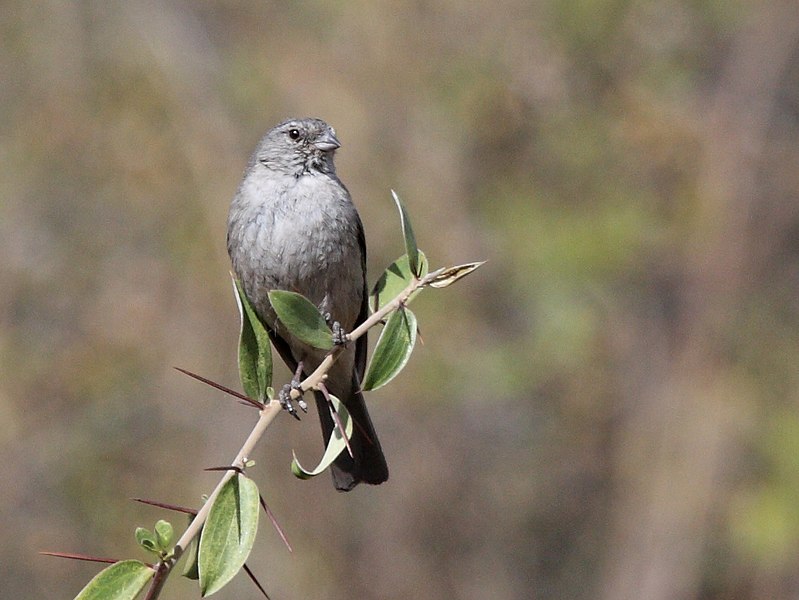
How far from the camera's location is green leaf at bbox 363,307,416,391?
2.59m

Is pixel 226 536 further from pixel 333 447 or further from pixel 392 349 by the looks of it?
pixel 392 349

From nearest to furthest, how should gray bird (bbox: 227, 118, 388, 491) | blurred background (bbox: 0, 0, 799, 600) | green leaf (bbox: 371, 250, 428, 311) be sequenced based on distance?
green leaf (bbox: 371, 250, 428, 311)
gray bird (bbox: 227, 118, 388, 491)
blurred background (bbox: 0, 0, 799, 600)

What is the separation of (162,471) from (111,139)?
9.13 ft

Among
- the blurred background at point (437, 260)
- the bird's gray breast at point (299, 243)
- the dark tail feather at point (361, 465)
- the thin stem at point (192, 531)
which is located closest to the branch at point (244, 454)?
the thin stem at point (192, 531)

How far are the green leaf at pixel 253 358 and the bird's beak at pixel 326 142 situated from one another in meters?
2.24

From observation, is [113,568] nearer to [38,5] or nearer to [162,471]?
[162,471]

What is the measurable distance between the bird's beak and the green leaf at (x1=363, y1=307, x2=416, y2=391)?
8.17ft

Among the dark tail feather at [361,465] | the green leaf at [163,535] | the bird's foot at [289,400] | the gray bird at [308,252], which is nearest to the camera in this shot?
the green leaf at [163,535]

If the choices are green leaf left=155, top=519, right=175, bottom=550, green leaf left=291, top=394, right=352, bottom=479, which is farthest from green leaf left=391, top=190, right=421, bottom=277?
green leaf left=155, top=519, right=175, bottom=550

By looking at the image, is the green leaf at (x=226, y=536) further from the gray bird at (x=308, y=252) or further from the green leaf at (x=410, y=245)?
the gray bird at (x=308, y=252)

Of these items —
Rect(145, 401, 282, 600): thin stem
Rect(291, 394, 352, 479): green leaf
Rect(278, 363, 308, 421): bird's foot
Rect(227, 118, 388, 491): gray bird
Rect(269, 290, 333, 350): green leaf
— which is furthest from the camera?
Rect(227, 118, 388, 491): gray bird

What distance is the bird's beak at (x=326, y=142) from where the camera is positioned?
4.98 metres

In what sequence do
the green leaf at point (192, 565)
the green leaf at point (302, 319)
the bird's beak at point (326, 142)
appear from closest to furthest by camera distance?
the green leaf at point (192, 565)
the green leaf at point (302, 319)
the bird's beak at point (326, 142)

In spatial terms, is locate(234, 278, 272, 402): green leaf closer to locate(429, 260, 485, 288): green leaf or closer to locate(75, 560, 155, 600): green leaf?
locate(429, 260, 485, 288): green leaf
